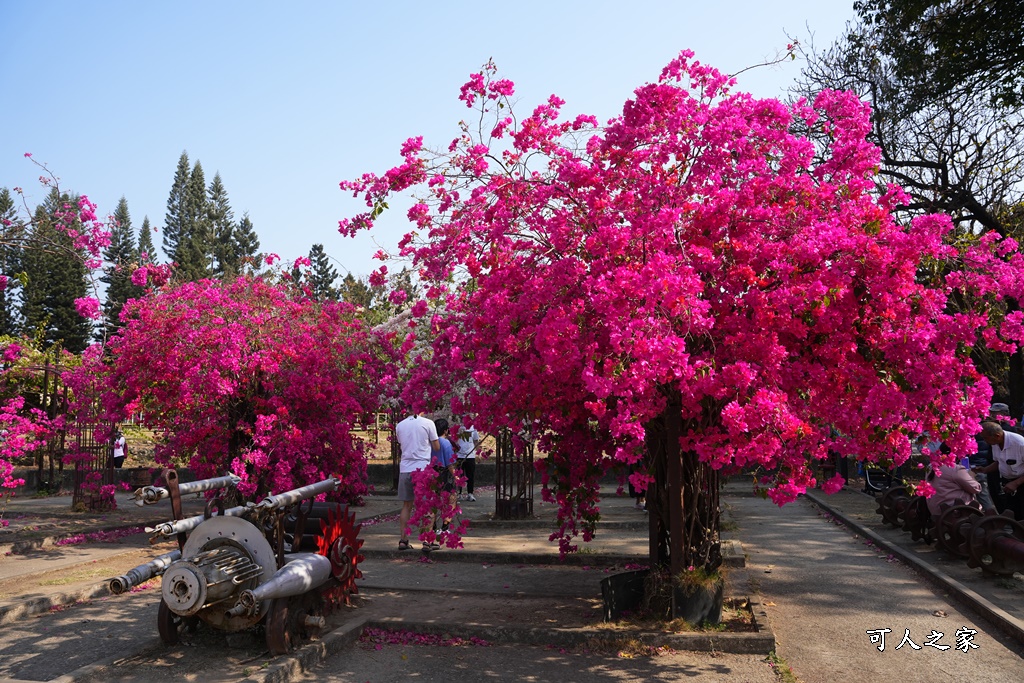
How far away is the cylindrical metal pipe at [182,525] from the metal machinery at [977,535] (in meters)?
6.85

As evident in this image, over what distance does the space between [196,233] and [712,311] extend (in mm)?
67786

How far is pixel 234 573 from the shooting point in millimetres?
5277

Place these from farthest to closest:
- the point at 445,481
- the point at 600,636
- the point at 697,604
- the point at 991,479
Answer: the point at 991,479 → the point at 445,481 → the point at 697,604 → the point at 600,636

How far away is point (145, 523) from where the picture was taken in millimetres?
12578

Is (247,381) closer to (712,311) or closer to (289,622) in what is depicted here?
(289,622)

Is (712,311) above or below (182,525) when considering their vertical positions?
above

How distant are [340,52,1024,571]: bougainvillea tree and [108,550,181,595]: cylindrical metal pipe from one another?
241 centimetres

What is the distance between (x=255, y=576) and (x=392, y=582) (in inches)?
115

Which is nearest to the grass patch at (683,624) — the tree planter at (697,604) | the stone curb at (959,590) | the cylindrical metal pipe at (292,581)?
the tree planter at (697,604)

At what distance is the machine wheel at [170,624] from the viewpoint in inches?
225

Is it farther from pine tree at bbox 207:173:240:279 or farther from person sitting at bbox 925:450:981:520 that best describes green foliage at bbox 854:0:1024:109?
pine tree at bbox 207:173:240:279

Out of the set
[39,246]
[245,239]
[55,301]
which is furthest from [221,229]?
[39,246]

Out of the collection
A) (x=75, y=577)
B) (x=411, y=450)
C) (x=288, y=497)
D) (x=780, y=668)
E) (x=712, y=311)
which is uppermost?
(x=712, y=311)

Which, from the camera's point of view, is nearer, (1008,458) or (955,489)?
(955,489)
